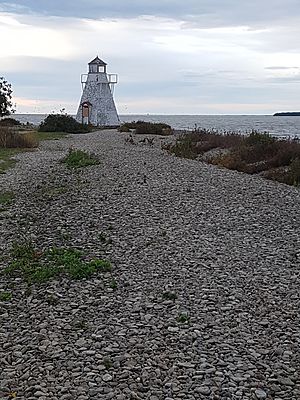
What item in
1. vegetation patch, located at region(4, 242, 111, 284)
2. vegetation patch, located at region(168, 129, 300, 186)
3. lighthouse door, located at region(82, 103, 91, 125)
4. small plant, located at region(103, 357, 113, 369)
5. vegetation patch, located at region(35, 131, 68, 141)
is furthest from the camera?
lighthouse door, located at region(82, 103, 91, 125)

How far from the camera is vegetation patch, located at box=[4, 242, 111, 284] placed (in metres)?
8.13

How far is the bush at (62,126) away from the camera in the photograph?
51875 millimetres

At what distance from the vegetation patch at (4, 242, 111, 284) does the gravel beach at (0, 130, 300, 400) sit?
18 cm

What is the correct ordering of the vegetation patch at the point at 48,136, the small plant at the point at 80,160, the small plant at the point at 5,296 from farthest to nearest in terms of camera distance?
the vegetation patch at the point at 48,136, the small plant at the point at 80,160, the small plant at the point at 5,296

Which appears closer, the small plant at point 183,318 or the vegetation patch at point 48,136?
the small plant at point 183,318

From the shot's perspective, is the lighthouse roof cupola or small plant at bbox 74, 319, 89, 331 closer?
small plant at bbox 74, 319, 89, 331

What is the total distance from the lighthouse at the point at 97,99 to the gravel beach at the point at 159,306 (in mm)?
45033

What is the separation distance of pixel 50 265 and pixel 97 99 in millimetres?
51153

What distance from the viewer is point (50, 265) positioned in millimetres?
8672

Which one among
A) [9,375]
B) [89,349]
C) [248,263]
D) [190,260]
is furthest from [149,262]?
[9,375]

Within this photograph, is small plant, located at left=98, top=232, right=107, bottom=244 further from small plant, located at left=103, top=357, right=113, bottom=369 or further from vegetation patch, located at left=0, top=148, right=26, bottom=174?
vegetation patch, located at left=0, top=148, right=26, bottom=174

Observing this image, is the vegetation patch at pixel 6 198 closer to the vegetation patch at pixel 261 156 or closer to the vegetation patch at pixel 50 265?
the vegetation patch at pixel 50 265

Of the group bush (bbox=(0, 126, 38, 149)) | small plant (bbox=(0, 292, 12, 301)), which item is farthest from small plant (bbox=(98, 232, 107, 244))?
bush (bbox=(0, 126, 38, 149))

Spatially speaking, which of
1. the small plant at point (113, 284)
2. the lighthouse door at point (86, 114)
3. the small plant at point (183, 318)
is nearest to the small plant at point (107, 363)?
the small plant at point (183, 318)
